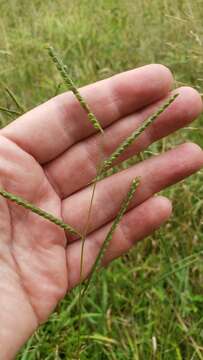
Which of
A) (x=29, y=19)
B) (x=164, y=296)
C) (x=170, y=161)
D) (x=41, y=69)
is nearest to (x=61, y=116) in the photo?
(x=170, y=161)

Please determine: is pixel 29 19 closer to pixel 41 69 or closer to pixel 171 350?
pixel 41 69

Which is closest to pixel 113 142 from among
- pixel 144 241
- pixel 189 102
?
pixel 189 102

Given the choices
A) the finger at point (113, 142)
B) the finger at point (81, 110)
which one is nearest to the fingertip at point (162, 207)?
the finger at point (113, 142)

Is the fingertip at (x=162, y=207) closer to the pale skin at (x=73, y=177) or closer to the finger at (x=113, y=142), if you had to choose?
the pale skin at (x=73, y=177)

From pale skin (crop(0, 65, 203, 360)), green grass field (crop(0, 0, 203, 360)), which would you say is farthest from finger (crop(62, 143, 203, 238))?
green grass field (crop(0, 0, 203, 360))

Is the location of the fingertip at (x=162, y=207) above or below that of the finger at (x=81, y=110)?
below

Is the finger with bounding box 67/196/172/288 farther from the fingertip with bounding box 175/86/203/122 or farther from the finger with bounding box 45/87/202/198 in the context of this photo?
the fingertip with bounding box 175/86/203/122
